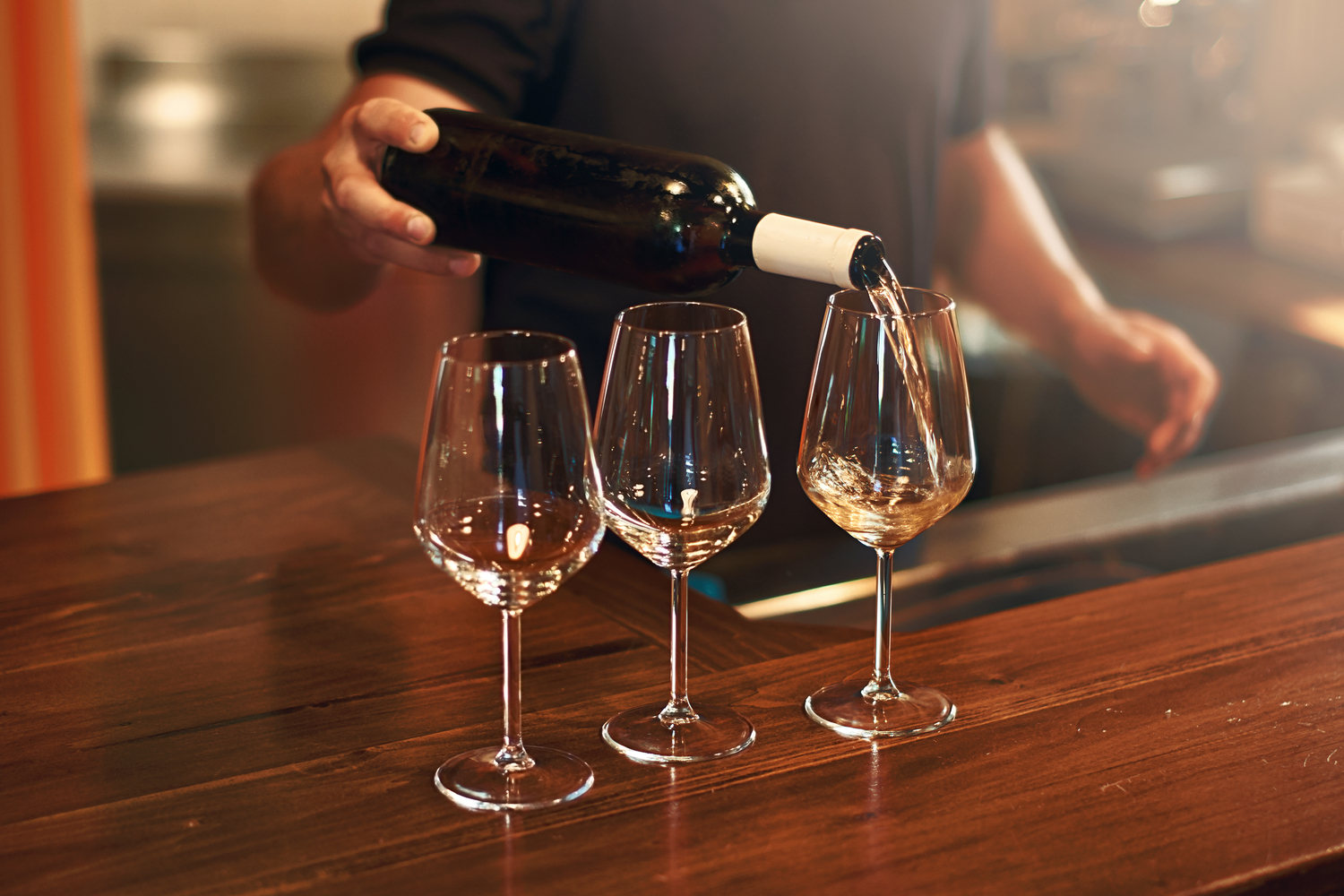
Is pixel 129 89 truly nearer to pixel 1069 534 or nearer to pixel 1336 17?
pixel 1336 17

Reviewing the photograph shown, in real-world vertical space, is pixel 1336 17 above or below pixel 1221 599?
above

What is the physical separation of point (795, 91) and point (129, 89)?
312 cm

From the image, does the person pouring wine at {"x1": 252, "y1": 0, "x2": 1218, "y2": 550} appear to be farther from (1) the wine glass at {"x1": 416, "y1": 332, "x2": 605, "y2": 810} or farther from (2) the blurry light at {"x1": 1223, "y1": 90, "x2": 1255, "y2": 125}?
(2) the blurry light at {"x1": 1223, "y1": 90, "x2": 1255, "y2": 125}

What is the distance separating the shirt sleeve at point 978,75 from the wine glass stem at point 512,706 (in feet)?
3.51

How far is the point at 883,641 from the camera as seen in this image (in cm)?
76

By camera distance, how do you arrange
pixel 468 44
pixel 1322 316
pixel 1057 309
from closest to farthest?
1. pixel 468 44
2. pixel 1057 309
3. pixel 1322 316

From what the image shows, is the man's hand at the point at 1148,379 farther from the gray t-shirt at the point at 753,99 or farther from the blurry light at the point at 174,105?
the blurry light at the point at 174,105

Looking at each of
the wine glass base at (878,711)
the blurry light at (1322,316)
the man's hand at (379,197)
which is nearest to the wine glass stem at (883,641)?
the wine glass base at (878,711)

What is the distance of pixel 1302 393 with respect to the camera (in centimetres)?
251

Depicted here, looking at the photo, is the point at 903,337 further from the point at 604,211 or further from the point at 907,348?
the point at 604,211

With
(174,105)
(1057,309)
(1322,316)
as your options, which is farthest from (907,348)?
(174,105)

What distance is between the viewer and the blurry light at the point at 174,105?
152 inches

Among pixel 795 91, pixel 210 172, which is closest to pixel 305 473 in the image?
pixel 795 91

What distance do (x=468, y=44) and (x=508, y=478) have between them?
71cm
